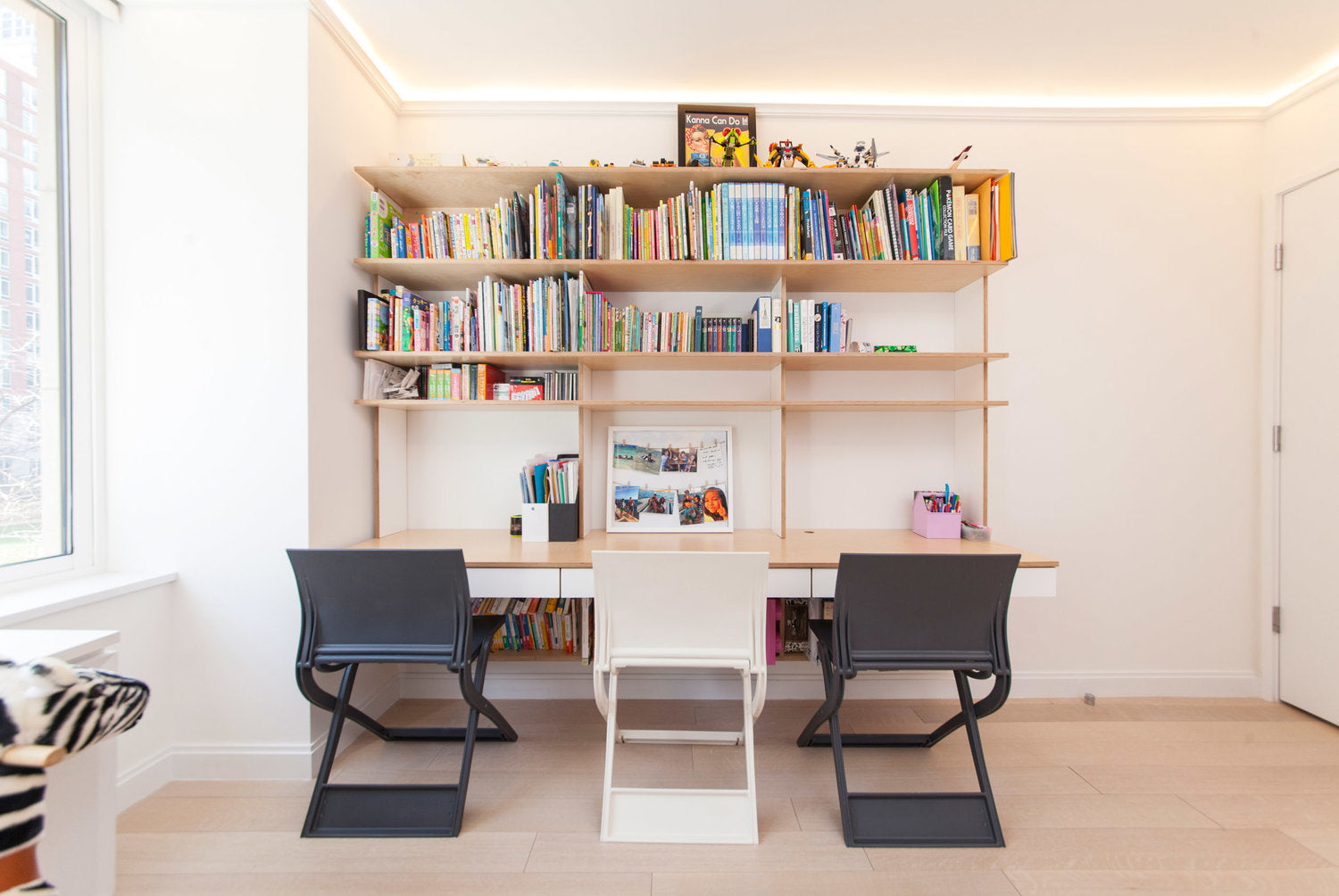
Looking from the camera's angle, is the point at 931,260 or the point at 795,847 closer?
the point at 795,847

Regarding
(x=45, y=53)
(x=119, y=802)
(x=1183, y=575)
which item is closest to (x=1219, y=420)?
(x=1183, y=575)

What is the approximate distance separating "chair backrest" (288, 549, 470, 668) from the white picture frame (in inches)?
36.9

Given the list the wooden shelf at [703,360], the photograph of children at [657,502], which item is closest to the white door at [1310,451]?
the wooden shelf at [703,360]

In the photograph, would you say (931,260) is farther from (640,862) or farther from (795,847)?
(640,862)

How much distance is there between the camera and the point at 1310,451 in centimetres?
237

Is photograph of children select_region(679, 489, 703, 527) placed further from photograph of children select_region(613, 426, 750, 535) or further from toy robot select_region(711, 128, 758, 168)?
toy robot select_region(711, 128, 758, 168)

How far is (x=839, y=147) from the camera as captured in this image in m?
2.57

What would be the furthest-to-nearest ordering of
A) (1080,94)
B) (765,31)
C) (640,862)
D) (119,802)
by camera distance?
(1080,94) < (765,31) < (119,802) < (640,862)

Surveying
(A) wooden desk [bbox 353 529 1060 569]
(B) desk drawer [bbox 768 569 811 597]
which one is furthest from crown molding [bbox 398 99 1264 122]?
(B) desk drawer [bbox 768 569 811 597]

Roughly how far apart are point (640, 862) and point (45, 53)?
3.04 m

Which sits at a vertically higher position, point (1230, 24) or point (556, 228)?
point (1230, 24)

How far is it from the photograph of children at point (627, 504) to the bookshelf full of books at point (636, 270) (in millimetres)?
183

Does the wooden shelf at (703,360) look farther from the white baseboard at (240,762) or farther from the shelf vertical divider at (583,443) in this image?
the white baseboard at (240,762)

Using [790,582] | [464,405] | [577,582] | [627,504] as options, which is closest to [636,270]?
[464,405]
